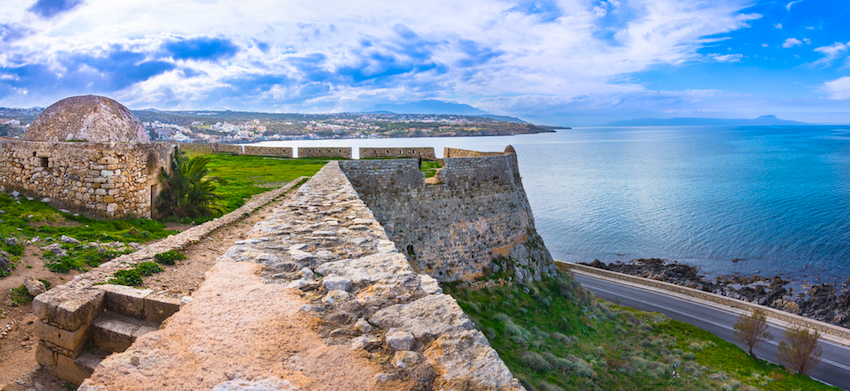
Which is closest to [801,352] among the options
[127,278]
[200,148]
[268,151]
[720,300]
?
[720,300]

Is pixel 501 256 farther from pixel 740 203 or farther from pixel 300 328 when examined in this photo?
pixel 740 203

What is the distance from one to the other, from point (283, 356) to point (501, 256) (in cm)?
1549

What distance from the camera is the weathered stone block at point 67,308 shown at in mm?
3188

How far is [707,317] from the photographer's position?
1037 inches

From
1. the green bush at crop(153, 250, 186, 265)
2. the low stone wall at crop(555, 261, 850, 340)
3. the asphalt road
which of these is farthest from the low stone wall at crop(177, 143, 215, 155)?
the asphalt road

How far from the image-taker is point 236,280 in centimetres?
318

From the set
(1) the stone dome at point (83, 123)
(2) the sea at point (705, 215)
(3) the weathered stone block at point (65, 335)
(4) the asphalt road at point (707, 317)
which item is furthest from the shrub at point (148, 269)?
(2) the sea at point (705, 215)

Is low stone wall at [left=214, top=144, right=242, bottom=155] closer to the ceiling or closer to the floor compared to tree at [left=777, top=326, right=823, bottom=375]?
closer to the ceiling

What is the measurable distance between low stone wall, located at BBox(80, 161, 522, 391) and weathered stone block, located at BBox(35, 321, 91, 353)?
1093mm

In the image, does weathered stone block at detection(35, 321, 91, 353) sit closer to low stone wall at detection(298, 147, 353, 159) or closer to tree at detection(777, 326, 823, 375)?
low stone wall at detection(298, 147, 353, 159)

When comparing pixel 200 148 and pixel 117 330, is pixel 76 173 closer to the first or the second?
pixel 117 330

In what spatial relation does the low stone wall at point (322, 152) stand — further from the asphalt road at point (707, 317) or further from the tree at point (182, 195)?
the asphalt road at point (707, 317)

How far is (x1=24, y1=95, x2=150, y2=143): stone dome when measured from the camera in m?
9.61

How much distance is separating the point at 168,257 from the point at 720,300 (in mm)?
32530
